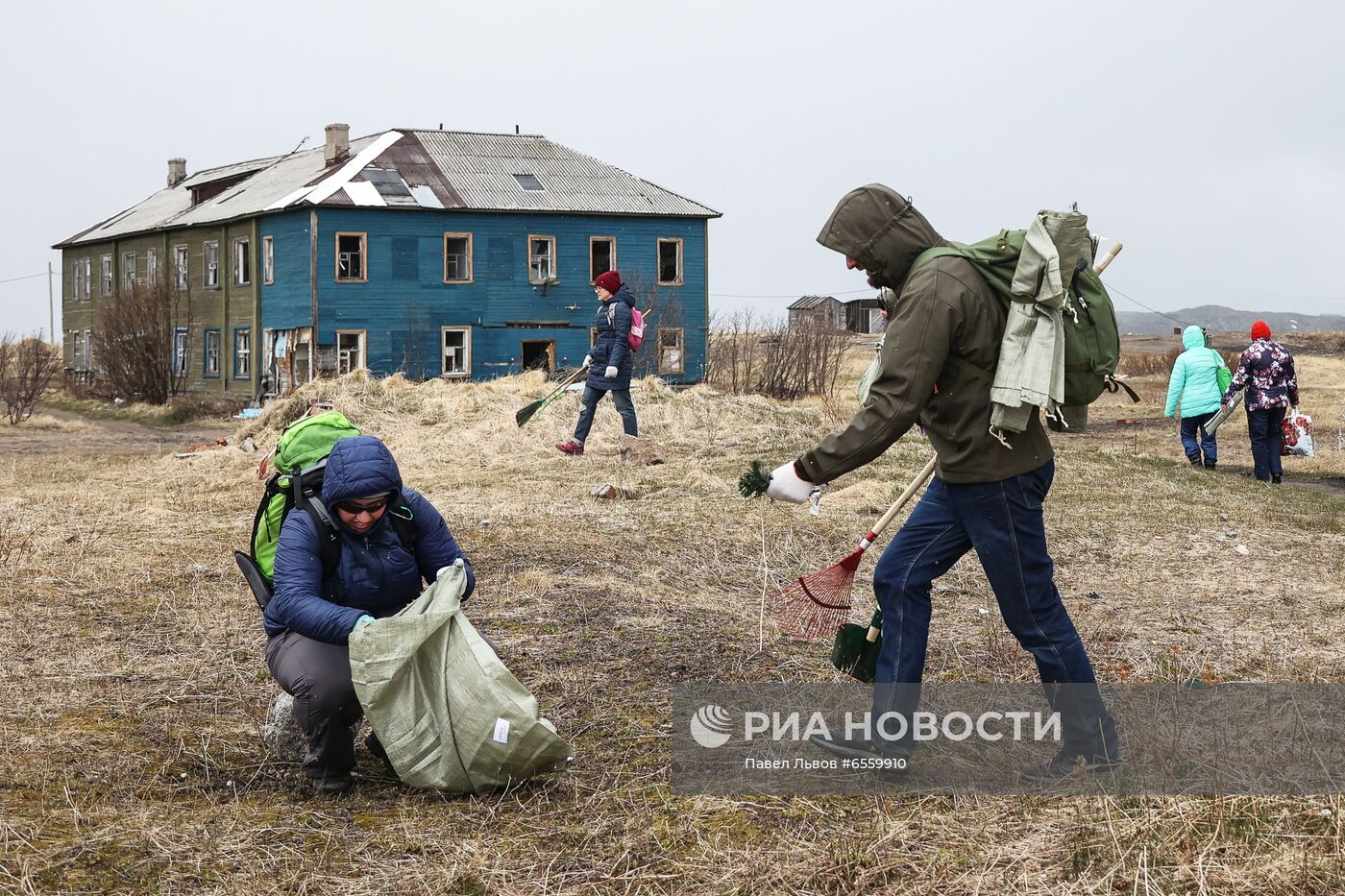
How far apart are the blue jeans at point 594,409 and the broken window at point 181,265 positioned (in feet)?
91.0

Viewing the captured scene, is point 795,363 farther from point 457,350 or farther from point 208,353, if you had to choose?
point 208,353

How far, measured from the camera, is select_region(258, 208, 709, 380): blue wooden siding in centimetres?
3322

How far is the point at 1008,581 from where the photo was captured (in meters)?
4.02

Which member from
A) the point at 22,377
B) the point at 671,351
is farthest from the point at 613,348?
the point at 671,351

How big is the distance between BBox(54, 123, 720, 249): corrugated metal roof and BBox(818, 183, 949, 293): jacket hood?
3011cm

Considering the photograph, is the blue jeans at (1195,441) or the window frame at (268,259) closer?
the blue jeans at (1195,441)

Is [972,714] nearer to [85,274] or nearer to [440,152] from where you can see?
[440,152]

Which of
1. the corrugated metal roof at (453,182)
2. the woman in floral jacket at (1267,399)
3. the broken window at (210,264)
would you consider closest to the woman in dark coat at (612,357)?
the woman in floral jacket at (1267,399)

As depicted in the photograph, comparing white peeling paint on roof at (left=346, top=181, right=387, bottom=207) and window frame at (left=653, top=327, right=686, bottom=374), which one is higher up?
white peeling paint on roof at (left=346, top=181, right=387, bottom=207)

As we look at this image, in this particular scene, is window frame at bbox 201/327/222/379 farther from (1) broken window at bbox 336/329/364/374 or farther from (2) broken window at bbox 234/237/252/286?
(1) broken window at bbox 336/329/364/374

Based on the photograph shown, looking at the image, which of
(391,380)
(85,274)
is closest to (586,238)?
(391,380)

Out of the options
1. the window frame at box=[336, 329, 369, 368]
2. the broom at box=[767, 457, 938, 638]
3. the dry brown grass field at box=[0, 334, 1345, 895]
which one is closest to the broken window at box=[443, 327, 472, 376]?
the window frame at box=[336, 329, 369, 368]

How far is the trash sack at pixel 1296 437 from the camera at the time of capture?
1416 centimetres

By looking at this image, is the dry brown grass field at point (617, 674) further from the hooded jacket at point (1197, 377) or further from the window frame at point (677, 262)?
the window frame at point (677, 262)
